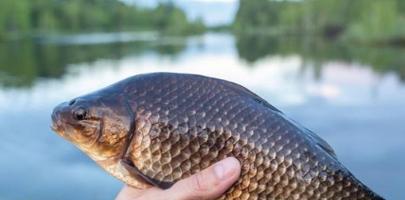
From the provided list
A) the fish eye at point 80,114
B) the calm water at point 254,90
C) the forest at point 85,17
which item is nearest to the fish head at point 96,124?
the fish eye at point 80,114

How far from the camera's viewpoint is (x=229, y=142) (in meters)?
1.75

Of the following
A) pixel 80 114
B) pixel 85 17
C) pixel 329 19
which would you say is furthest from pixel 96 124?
pixel 85 17

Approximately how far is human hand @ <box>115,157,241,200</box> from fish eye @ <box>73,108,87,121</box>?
11.8 inches

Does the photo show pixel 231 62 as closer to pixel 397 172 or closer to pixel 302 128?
pixel 397 172

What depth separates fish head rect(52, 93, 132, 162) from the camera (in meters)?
1.75

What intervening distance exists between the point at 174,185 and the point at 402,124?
51.2 feet

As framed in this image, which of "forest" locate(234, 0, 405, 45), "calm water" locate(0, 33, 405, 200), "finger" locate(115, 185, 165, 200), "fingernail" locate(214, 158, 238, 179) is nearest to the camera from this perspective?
"fingernail" locate(214, 158, 238, 179)

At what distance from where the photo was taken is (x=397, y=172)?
11.9 m

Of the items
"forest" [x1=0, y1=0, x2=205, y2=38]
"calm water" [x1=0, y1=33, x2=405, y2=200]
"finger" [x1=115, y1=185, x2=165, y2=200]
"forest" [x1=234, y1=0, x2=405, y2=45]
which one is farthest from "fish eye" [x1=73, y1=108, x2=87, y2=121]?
"forest" [x1=0, y1=0, x2=205, y2=38]

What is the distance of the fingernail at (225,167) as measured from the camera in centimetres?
166

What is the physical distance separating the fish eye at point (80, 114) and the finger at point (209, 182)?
35cm

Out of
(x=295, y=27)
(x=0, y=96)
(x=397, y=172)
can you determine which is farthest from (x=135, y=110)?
(x=295, y=27)

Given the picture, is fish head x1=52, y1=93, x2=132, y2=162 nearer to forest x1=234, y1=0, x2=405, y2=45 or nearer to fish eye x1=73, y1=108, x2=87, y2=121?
fish eye x1=73, y1=108, x2=87, y2=121

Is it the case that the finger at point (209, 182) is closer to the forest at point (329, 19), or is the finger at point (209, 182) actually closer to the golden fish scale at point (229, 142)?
the golden fish scale at point (229, 142)
